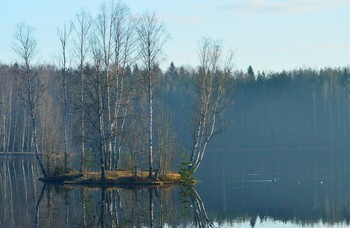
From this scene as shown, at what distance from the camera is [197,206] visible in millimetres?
28391

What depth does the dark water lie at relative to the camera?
23828mm

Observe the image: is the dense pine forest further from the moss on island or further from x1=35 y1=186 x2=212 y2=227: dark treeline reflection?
x1=35 y1=186 x2=212 y2=227: dark treeline reflection

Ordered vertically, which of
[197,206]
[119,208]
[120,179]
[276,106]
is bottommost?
[197,206]

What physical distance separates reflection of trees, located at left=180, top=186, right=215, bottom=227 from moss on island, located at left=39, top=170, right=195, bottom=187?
1.83 m

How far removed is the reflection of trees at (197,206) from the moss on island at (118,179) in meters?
1.83

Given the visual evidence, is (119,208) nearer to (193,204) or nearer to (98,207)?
(98,207)

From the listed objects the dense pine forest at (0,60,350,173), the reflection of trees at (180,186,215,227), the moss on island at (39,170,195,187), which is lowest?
the reflection of trees at (180,186,215,227)

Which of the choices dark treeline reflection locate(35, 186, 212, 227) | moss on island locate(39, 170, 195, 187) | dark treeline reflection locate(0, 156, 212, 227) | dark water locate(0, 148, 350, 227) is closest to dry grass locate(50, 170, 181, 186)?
moss on island locate(39, 170, 195, 187)

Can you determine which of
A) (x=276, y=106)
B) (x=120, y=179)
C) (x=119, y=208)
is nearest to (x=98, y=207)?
(x=119, y=208)

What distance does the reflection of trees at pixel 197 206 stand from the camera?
2355 centimetres

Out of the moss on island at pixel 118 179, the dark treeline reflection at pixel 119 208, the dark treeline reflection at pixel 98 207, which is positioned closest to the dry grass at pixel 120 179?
the moss on island at pixel 118 179

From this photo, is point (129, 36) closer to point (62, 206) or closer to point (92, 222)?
point (62, 206)

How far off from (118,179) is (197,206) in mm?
9982

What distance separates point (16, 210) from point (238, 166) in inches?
1279
